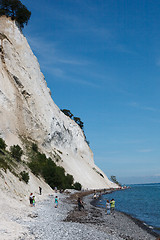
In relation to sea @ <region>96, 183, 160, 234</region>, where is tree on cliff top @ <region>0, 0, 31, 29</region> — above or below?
above

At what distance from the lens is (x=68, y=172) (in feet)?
194

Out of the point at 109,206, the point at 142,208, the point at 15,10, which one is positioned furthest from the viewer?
the point at 15,10

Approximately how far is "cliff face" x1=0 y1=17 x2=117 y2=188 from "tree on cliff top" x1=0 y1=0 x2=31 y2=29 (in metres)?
2.45

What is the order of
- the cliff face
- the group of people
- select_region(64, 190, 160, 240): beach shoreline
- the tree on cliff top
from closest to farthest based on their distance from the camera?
select_region(64, 190, 160, 240): beach shoreline < the group of people < the cliff face < the tree on cliff top

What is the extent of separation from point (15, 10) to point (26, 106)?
2583cm

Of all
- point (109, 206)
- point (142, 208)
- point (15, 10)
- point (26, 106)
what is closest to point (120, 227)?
point (109, 206)

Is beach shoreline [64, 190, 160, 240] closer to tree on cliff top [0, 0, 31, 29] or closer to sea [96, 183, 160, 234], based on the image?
sea [96, 183, 160, 234]

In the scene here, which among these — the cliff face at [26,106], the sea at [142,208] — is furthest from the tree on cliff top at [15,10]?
the sea at [142,208]

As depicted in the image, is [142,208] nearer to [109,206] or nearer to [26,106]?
[109,206]

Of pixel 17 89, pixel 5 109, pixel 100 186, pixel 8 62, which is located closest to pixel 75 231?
pixel 5 109

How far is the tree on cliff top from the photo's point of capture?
60.2m

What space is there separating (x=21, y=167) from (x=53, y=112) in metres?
28.9

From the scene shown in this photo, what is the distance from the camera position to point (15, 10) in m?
61.2

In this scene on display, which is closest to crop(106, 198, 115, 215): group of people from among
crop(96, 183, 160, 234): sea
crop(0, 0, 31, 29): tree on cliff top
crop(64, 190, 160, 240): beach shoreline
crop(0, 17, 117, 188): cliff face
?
crop(64, 190, 160, 240): beach shoreline
